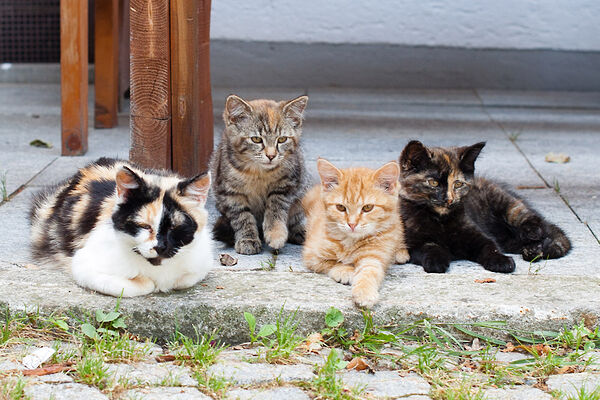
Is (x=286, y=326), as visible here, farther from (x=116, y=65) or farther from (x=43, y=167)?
(x=116, y=65)

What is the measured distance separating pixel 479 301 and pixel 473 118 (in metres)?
4.62

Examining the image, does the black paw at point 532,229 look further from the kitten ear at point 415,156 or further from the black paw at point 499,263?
the kitten ear at point 415,156

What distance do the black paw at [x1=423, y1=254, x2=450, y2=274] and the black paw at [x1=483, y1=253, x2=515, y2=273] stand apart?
214 mm

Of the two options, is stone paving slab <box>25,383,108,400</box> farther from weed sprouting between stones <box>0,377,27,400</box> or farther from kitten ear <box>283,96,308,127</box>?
kitten ear <box>283,96,308,127</box>

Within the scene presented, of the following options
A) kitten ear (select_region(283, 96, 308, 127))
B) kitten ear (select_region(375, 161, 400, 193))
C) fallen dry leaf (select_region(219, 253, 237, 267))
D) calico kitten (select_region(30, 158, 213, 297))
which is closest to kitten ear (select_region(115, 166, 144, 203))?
calico kitten (select_region(30, 158, 213, 297))

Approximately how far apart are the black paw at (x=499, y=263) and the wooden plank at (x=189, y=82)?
202 cm

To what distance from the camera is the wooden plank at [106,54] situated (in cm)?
679

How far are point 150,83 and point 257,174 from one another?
911 millimetres

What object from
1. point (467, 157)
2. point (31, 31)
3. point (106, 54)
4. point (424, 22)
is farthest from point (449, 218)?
point (31, 31)

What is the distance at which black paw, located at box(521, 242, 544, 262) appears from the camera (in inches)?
166

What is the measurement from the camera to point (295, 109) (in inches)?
181

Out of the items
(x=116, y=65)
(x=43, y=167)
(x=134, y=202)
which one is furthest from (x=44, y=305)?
(x=116, y=65)

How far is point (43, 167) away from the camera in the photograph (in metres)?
5.78

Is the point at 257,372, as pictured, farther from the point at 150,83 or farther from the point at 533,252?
the point at 150,83
